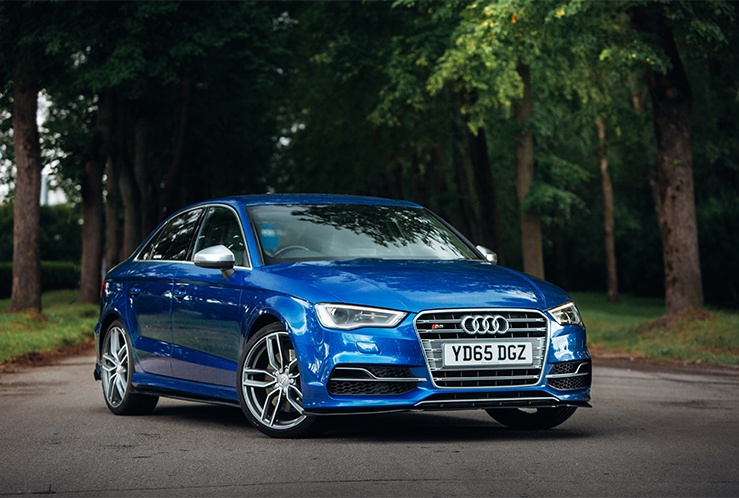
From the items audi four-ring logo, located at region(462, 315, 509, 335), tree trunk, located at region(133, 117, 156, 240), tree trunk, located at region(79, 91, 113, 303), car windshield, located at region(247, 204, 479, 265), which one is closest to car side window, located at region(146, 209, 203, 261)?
car windshield, located at region(247, 204, 479, 265)

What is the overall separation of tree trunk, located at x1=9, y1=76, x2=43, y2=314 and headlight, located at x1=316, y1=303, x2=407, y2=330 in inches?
709

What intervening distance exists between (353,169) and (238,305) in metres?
33.5

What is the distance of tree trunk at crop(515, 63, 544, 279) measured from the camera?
96.2 ft

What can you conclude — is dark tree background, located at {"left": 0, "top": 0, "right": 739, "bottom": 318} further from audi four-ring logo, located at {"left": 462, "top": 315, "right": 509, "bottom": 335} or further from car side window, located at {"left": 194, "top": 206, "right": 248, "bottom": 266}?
audi four-ring logo, located at {"left": 462, "top": 315, "right": 509, "bottom": 335}

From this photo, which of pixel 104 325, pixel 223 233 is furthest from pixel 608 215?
pixel 223 233

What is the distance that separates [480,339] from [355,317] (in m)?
0.81

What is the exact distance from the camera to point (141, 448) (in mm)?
8273

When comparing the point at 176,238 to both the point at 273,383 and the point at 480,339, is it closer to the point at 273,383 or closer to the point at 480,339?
the point at 273,383

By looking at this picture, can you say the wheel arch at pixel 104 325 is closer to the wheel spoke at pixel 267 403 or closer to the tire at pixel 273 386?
the tire at pixel 273 386

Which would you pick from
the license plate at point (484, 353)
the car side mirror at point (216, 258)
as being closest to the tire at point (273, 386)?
the car side mirror at point (216, 258)

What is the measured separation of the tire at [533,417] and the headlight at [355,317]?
1683mm

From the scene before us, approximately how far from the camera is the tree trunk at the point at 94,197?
32594 millimetres

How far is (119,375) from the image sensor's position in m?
10.8

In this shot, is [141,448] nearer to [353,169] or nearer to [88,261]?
[88,261]
